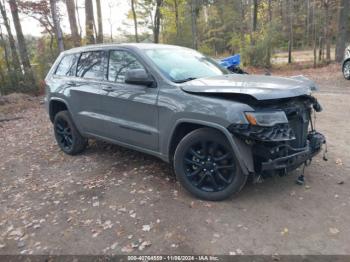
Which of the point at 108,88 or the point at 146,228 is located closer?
the point at 146,228

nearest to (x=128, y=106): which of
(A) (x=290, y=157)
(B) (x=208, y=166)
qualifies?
(B) (x=208, y=166)

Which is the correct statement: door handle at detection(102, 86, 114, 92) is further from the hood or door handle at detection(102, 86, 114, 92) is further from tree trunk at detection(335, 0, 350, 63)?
tree trunk at detection(335, 0, 350, 63)

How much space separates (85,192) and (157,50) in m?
2.23

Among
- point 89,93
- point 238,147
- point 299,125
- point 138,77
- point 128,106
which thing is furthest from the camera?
point 89,93

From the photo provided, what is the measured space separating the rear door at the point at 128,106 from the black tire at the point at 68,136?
100cm

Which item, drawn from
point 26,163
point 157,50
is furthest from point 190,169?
point 26,163

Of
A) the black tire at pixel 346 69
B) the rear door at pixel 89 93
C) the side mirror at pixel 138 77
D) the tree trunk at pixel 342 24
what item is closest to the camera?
the side mirror at pixel 138 77

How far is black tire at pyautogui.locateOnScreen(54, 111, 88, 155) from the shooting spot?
224 inches

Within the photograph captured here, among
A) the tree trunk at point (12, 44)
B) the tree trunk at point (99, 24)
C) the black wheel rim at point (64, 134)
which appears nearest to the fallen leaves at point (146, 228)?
the black wheel rim at point (64, 134)

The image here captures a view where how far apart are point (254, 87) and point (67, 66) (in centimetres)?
361

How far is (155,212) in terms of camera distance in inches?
146

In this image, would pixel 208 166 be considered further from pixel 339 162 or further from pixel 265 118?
pixel 339 162

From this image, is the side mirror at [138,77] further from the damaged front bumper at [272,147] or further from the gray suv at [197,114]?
the damaged front bumper at [272,147]

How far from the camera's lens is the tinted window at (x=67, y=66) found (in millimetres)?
5574
